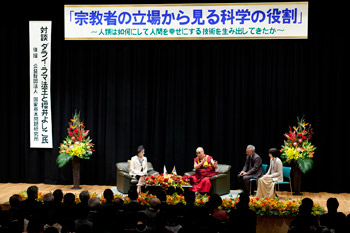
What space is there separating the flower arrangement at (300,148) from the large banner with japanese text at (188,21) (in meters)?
1.90

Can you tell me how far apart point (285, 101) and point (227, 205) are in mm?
3888

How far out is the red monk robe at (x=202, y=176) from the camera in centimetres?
754

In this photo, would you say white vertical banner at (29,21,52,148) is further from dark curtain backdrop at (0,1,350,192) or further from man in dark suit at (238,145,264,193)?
man in dark suit at (238,145,264,193)

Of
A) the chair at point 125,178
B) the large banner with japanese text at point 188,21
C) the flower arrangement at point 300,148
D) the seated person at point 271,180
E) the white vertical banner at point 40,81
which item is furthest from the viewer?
the white vertical banner at point 40,81

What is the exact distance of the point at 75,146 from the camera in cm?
837

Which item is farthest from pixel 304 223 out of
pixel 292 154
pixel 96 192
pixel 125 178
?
pixel 96 192

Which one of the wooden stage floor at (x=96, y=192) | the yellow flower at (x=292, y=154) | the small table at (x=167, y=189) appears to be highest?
the yellow flower at (x=292, y=154)

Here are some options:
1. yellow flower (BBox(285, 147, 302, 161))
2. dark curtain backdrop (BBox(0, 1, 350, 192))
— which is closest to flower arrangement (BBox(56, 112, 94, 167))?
dark curtain backdrop (BBox(0, 1, 350, 192))

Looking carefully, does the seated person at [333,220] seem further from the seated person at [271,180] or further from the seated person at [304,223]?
the seated person at [271,180]

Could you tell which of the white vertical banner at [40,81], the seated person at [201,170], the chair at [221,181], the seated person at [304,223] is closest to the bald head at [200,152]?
the seated person at [201,170]

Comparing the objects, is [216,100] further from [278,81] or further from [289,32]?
[289,32]

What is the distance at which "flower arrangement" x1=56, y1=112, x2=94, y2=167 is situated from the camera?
8359 mm

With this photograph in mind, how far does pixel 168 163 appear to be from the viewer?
28.9 feet

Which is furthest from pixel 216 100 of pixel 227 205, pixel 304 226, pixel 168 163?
pixel 304 226
